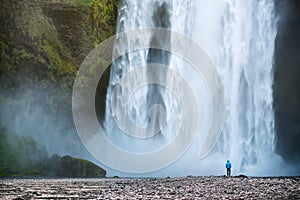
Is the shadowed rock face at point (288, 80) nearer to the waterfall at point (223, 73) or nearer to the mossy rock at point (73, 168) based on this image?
the waterfall at point (223, 73)

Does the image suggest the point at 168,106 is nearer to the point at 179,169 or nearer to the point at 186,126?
the point at 186,126

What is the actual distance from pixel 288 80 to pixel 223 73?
4076mm

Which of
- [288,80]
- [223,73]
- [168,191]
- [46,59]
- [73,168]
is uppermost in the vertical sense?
[46,59]

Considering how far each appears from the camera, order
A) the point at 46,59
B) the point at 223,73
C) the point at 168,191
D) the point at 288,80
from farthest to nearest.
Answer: the point at 223,73 < the point at 288,80 < the point at 46,59 < the point at 168,191

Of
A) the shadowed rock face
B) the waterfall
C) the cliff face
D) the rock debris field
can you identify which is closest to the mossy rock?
the cliff face

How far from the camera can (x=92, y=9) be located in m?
26.8

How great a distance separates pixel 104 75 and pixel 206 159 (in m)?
8.66

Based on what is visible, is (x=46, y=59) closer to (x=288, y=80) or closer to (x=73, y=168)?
(x=73, y=168)

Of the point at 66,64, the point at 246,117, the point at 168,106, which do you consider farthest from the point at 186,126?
the point at 66,64

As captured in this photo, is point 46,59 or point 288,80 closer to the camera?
point 46,59

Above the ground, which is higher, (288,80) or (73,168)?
(288,80)

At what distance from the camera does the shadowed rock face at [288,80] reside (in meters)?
25.8

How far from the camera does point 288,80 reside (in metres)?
26.1

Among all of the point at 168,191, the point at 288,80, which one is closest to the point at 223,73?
the point at 288,80
